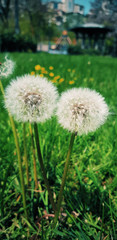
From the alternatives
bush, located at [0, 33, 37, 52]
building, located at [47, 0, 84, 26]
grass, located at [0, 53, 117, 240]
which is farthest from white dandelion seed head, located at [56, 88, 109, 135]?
bush, located at [0, 33, 37, 52]

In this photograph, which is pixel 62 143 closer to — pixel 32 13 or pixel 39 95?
pixel 39 95

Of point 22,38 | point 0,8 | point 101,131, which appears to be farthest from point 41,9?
point 101,131

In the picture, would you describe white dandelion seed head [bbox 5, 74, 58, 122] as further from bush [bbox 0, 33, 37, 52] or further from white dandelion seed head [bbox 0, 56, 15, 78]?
bush [bbox 0, 33, 37, 52]

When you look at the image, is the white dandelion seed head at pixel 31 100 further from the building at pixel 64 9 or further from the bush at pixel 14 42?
the bush at pixel 14 42

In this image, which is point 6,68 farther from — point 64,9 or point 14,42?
point 64,9

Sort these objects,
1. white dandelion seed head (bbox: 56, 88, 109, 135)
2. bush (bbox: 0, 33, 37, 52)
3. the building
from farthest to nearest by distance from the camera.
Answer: bush (bbox: 0, 33, 37, 52) → the building → white dandelion seed head (bbox: 56, 88, 109, 135)

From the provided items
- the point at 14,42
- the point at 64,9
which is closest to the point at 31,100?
the point at 14,42

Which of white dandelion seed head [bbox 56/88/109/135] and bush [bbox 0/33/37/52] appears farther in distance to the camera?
bush [bbox 0/33/37/52]
